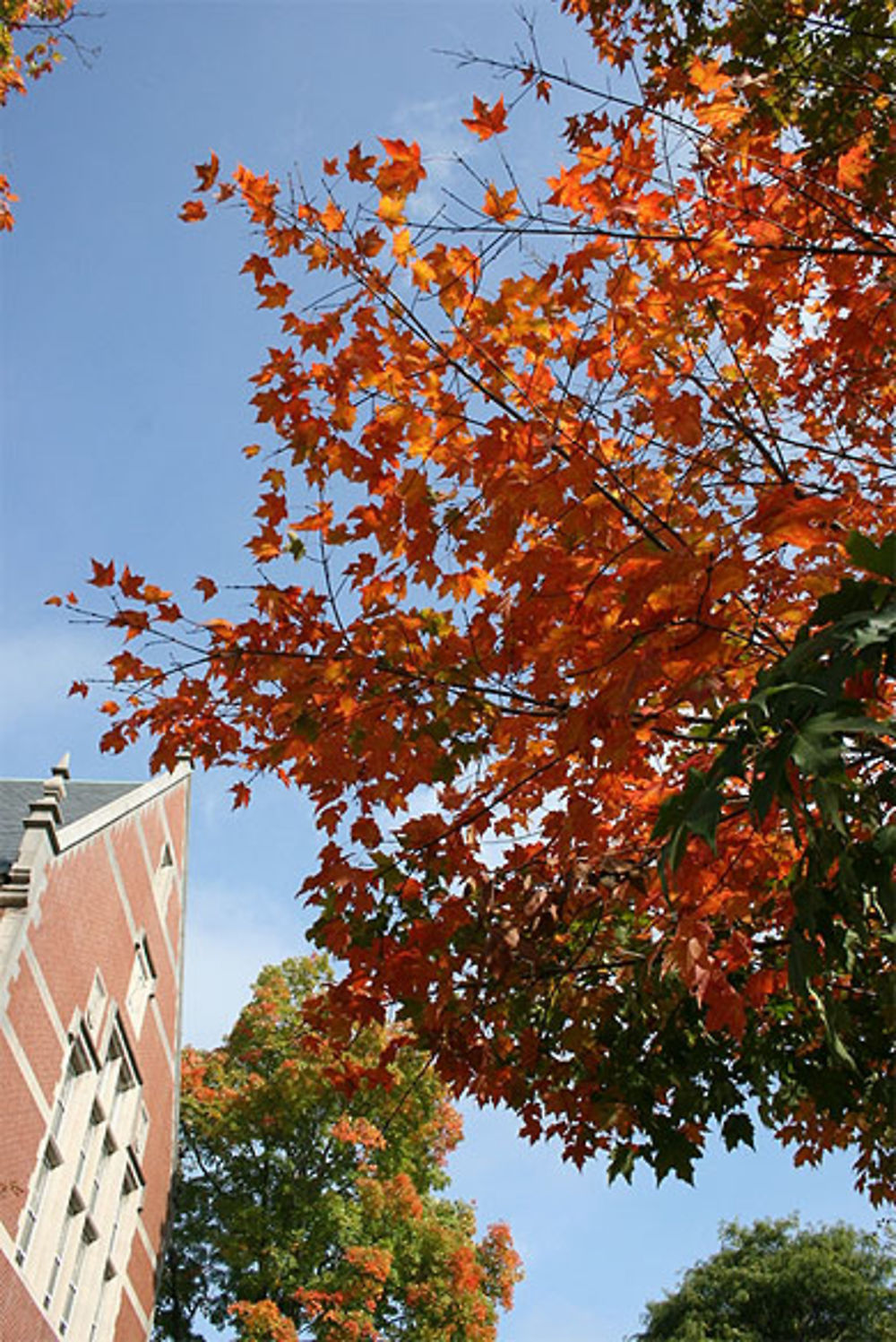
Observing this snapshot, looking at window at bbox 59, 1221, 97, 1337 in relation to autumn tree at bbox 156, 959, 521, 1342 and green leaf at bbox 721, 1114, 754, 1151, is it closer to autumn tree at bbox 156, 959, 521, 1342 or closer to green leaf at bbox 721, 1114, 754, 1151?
autumn tree at bbox 156, 959, 521, 1342

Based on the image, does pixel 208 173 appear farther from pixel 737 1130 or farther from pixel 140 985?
pixel 140 985

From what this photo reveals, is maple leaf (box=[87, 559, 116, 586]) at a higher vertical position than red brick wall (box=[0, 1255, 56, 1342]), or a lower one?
higher

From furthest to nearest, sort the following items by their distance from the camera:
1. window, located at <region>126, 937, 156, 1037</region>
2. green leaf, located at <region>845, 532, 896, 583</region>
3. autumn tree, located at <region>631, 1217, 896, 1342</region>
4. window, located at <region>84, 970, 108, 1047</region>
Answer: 1. autumn tree, located at <region>631, 1217, 896, 1342</region>
2. window, located at <region>126, 937, 156, 1037</region>
3. window, located at <region>84, 970, 108, 1047</region>
4. green leaf, located at <region>845, 532, 896, 583</region>

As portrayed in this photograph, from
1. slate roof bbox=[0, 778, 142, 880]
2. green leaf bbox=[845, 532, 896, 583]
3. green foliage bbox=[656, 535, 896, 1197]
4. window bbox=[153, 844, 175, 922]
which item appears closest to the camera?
green foliage bbox=[656, 535, 896, 1197]

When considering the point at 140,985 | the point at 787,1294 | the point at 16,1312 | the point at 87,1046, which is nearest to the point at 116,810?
the point at 87,1046

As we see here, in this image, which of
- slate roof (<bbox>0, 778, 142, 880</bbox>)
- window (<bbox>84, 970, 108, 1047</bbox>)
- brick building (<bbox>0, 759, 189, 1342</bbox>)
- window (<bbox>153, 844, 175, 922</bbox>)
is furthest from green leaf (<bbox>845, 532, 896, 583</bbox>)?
window (<bbox>153, 844, 175, 922</bbox>)

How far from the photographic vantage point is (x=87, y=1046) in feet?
51.4

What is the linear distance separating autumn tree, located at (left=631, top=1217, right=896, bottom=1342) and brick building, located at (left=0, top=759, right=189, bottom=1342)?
3156cm

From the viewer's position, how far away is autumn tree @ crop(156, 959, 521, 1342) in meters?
23.5

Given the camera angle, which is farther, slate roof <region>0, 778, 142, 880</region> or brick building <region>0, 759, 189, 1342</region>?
slate roof <region>0, 778, 142, 880</region>

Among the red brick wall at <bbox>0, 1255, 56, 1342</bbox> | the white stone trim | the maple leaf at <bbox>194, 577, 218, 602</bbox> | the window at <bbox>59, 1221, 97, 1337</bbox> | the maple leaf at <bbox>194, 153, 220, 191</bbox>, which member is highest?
the white stone trim

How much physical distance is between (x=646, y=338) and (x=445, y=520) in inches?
53.0

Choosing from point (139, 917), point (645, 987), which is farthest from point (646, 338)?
point (139, 917)

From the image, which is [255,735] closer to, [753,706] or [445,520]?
[445,520]
